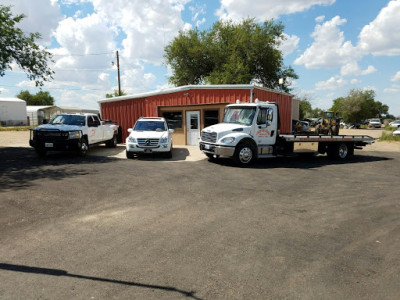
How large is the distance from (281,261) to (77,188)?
17.5ft

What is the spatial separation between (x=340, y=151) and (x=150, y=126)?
9.04m

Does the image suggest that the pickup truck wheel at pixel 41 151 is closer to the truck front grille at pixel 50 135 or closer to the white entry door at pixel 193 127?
the truck front grille at pixel 50 135

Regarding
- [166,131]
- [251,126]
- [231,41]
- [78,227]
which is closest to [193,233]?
[78,227]

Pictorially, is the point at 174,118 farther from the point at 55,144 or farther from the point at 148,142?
the point at 55,144

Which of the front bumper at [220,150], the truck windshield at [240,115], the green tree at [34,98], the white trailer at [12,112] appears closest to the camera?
the front bumper at [220,150]

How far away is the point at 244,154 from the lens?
36.3 ft

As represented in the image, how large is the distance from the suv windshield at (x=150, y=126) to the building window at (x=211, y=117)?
411cm

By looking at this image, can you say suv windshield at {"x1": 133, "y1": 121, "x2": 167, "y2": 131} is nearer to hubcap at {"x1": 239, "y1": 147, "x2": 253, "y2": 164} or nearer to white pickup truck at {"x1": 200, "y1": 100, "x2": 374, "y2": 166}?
white pickup truck at {"x1": 200, "y1": 100, "x2": 374, "y2": 166}

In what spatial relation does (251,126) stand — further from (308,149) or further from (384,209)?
(384,209)

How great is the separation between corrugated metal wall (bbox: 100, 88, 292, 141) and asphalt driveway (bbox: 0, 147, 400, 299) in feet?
30.1

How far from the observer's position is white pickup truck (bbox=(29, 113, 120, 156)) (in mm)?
11688

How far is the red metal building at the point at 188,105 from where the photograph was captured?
1655 cm

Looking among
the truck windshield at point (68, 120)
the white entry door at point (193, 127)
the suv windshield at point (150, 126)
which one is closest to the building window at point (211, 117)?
the white entry door at point (193, 127)

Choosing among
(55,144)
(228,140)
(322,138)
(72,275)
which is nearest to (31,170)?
(55,144)
